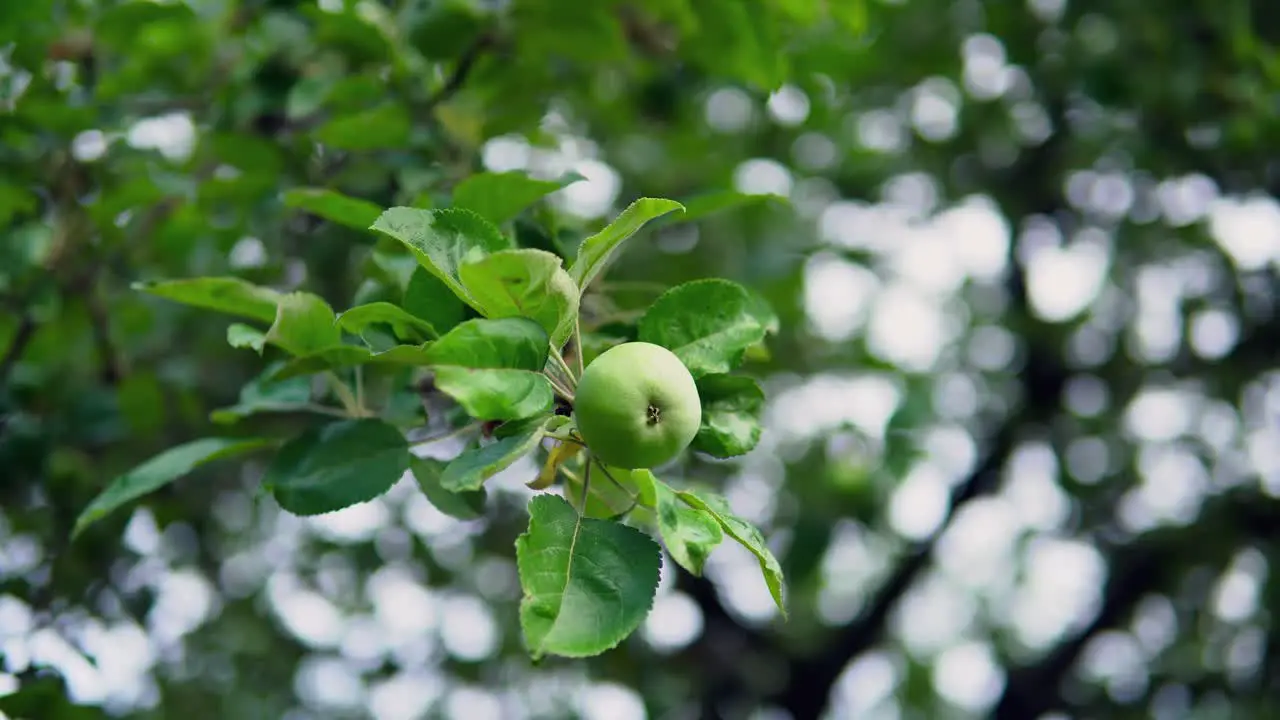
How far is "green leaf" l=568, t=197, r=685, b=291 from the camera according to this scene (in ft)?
2.83

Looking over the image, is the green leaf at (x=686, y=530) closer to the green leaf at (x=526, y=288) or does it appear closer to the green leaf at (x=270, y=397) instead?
the green leaf at (x=526, y=288)

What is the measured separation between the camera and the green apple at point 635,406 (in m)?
0.82

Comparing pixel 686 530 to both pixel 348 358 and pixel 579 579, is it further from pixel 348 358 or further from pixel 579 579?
pixel 348 358

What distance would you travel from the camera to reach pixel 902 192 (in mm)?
4047

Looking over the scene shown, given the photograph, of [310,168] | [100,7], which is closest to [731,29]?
[310,168]

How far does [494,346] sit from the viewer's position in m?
0.83

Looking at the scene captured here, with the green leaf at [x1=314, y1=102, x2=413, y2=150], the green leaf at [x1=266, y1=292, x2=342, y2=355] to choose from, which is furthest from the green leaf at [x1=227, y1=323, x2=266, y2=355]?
the green leaf at [x1=314, y1=102, x2=413, y2=150]

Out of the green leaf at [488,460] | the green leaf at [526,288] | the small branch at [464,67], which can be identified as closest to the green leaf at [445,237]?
the green leaf at [526,288]

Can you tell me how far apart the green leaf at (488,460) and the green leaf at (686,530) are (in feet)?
0.35

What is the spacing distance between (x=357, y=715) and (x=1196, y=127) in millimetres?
3851

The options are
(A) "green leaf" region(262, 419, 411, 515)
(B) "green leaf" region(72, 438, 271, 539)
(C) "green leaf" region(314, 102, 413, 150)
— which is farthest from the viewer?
(C) "green leaf" region(314, 102, 413, 150)

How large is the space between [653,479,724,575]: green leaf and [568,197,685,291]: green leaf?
0.65 feet

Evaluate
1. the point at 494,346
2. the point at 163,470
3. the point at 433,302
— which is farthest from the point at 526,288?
the point at 163,470

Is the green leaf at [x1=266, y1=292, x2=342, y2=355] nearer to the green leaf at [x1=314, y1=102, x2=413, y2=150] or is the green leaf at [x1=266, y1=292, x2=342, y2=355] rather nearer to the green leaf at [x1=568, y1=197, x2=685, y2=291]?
Answer: the green leaf at [x1=568, y1=197, x2=685, y2=291]
